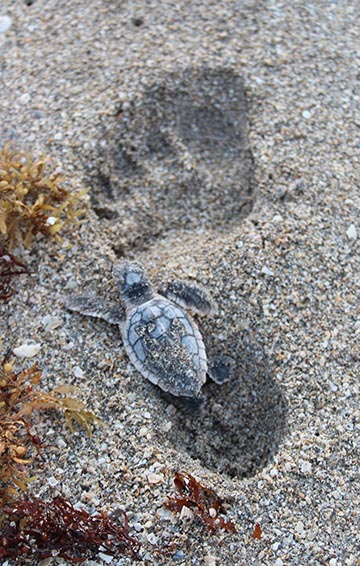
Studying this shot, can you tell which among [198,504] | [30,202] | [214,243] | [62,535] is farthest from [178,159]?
[62,535]

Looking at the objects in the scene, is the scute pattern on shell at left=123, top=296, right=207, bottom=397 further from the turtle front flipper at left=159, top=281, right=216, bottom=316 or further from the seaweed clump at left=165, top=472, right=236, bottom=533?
the seaweed clump at left=165, top=472, right=236, bottom=533

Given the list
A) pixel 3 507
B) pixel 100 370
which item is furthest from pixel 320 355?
pixel 3 507

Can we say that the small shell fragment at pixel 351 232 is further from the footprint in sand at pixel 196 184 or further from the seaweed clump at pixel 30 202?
the seaweed clump at pixel 30 202

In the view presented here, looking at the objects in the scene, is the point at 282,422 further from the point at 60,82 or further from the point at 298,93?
the point at 60,82

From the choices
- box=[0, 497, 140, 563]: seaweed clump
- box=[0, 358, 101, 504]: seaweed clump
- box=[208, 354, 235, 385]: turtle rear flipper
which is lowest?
box=[0, 497, 140, 563]: seaweed clump

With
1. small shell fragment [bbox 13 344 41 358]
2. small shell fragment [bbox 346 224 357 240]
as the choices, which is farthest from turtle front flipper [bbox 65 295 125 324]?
small shell fragment [bbox 346 224 357 240]
